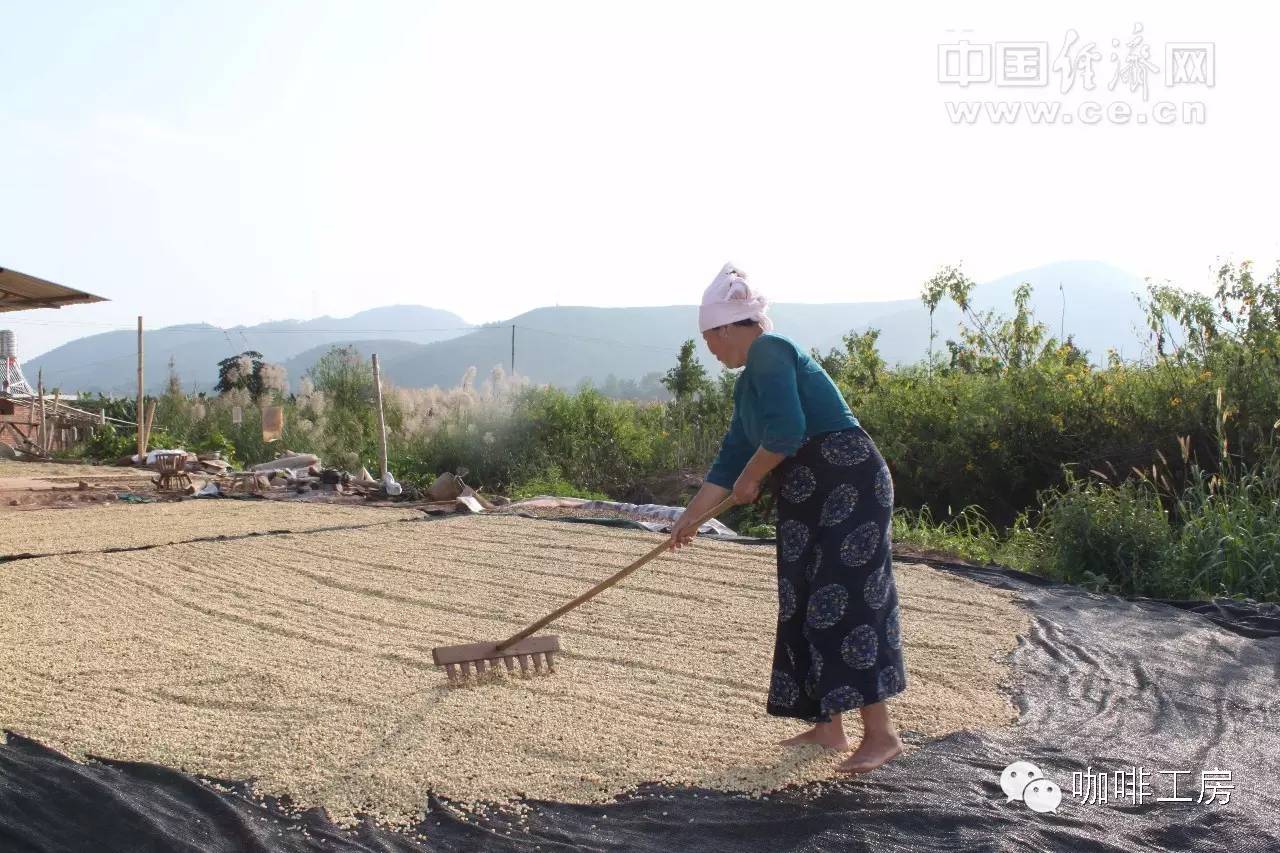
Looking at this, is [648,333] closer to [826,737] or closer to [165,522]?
[165,522]

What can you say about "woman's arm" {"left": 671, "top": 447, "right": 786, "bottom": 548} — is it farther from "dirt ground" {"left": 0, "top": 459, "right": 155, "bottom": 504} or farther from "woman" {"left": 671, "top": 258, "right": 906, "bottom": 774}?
"dirt ground" {"left": 0, "top": 459, "right": 155, "bottom": 504}

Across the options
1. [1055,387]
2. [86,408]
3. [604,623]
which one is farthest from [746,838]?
[86,408]

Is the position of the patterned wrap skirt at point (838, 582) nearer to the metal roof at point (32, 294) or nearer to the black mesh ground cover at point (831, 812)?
the black mesh ground cover at point (831, 812)

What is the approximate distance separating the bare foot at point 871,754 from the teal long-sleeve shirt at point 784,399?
2.27ft

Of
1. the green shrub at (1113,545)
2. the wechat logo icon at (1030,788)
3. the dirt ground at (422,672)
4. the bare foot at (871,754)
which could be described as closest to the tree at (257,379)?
the dirt ground at (422,672)

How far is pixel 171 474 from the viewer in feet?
31.8

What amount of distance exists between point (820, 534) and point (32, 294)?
27.7 feet

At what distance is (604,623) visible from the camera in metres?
4.03

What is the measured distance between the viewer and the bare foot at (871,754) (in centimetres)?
240

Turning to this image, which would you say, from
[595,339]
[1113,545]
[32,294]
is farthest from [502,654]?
[595,339]

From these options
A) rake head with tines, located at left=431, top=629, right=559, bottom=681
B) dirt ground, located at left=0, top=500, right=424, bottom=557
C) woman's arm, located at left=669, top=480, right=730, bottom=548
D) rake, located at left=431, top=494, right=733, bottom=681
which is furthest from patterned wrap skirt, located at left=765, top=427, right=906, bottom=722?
dirt ground, located at left=0, top=500, right=424, bottom=557

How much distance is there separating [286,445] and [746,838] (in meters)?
11.6

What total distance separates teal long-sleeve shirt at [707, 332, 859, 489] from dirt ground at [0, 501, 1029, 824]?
0.78 m

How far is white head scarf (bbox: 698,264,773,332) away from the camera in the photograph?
2.53m
